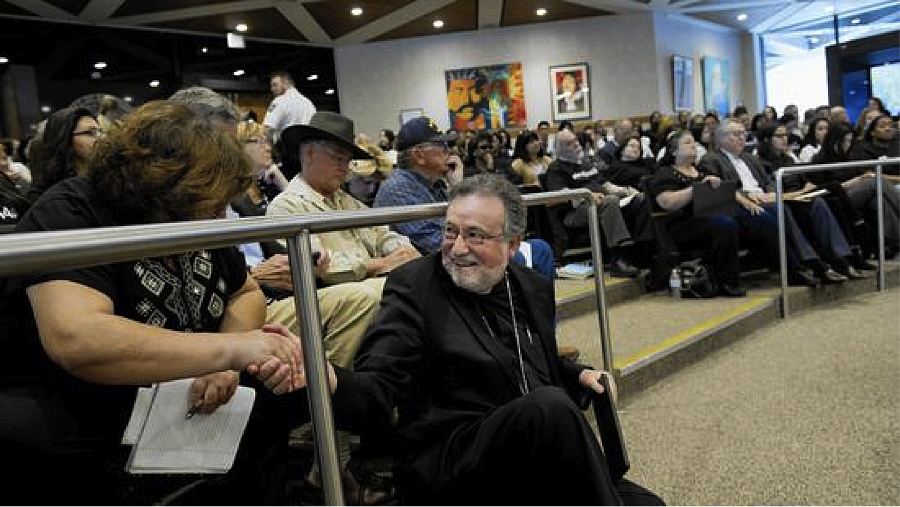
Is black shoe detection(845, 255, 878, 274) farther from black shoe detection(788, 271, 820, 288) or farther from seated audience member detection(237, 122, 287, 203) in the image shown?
seated audience member detection(237, 122, 287, 203)

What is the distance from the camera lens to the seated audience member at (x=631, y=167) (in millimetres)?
6266

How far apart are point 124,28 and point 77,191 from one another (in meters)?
10.4

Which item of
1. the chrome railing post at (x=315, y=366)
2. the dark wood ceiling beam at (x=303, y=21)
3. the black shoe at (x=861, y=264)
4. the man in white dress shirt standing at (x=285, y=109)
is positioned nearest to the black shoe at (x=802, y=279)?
the black shoe at (x=861, y=264)

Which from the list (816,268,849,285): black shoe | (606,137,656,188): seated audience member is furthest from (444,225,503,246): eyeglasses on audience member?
(606,137,656,188): seated audience member

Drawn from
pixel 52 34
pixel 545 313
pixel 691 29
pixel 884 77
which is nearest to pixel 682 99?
pixel 691 29

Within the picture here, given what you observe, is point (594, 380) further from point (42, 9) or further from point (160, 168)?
point (42, 9)

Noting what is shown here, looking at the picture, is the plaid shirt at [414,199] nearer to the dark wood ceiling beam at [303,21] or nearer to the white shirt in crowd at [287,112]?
the white shirt in crowd at [287,112]

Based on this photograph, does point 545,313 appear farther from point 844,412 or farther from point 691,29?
point 691,29

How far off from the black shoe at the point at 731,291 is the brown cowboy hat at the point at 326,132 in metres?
3.03

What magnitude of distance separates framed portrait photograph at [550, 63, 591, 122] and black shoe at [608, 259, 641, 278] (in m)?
8.19

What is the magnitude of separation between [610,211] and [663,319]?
1154mm

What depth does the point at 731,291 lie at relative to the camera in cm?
498

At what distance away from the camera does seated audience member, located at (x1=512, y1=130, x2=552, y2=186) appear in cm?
672

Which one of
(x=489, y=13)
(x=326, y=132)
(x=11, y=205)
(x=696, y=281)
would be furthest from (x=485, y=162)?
(x=489, y=13)
